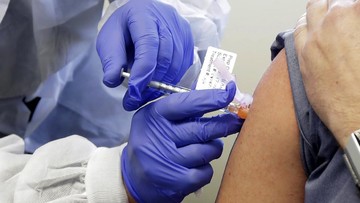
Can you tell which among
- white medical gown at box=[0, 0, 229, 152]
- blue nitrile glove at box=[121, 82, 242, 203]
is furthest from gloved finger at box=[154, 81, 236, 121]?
white medical gown at box=[0, 0, 229, 152]

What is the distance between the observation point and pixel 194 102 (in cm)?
78

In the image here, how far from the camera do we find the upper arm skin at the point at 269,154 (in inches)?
27.9

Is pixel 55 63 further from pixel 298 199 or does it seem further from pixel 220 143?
pixel 298 199

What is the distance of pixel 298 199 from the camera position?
72cm

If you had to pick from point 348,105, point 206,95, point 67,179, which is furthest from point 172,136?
point 348,105

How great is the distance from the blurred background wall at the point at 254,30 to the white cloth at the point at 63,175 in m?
0.86

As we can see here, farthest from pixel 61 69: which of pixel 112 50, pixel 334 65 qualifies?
pixel 334 65

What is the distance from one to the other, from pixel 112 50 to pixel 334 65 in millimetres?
437

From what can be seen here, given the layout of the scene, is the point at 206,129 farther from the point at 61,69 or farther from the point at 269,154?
the point at 61,69

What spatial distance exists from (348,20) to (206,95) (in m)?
0.27

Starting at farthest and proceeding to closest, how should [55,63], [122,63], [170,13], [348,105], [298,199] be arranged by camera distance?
[55,63] < [170,13] < [122,63] < [298,199] < [348,105]

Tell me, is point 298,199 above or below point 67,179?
above

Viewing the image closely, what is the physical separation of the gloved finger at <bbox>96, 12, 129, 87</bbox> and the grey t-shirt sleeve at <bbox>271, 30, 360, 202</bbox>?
322mm

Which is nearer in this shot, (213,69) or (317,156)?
(317,156)
